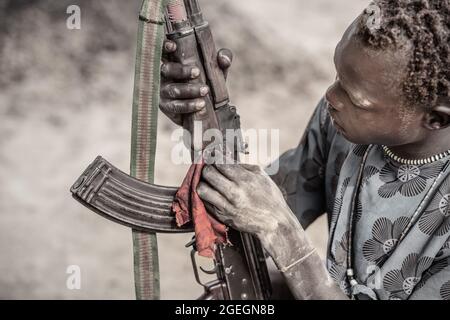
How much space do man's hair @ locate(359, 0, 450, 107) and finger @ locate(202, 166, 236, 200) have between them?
0.43 metres

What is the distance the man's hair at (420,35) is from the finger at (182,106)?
16.5 inches

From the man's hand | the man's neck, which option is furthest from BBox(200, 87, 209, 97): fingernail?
the man's neck

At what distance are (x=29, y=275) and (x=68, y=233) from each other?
0.36 meters

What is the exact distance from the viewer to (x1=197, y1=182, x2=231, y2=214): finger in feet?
5.63

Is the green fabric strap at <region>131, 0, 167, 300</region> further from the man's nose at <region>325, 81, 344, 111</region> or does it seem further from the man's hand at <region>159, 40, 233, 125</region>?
the man's nose at <region>325, 81, 344, 111</region>

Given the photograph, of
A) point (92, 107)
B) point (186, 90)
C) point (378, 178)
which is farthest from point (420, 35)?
point (92, 107)

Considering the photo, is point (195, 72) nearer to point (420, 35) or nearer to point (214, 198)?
point (214, 198)

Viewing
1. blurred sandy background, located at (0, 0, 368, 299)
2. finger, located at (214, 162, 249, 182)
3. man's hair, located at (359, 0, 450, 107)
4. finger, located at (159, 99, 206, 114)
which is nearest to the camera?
man's hair, located at (359, 0, 450, 107)

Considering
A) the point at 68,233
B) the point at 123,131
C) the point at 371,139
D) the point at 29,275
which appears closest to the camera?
the point at 371,139

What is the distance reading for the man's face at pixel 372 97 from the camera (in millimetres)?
1606

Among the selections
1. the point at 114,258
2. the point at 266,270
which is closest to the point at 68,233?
the point at 114,258

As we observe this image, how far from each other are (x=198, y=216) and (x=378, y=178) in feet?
1.52

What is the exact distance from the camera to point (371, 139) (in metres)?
1.73

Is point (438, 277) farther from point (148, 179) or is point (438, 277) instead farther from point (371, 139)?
point (148, 179)
